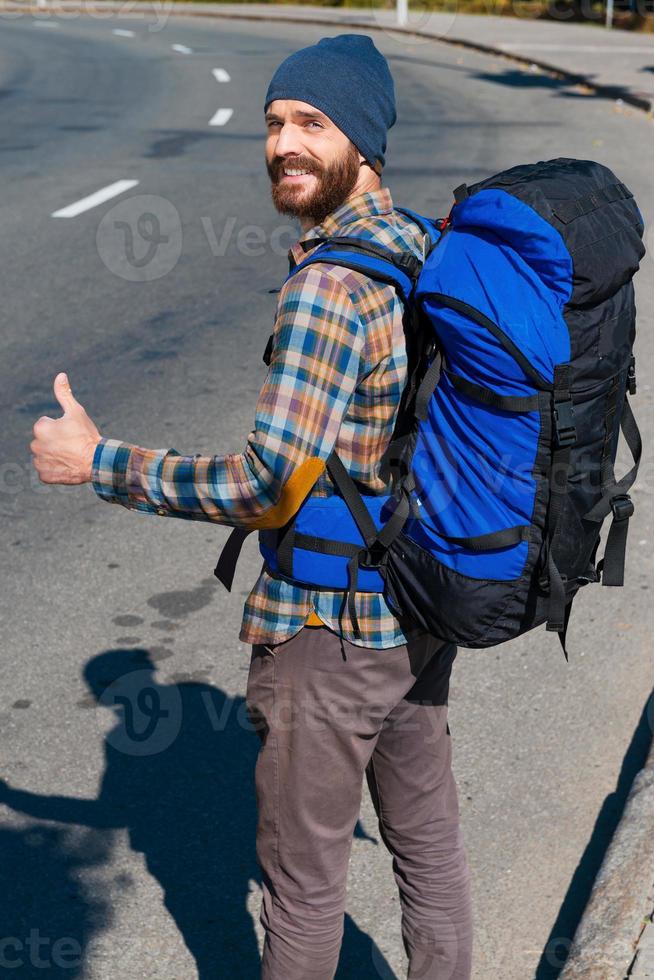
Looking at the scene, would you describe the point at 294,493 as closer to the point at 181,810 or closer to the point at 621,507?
the point at 621,507

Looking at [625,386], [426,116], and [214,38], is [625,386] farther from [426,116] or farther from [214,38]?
[214,38]

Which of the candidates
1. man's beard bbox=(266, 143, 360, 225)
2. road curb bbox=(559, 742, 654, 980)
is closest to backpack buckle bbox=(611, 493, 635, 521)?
man's beard bbox=(266, 143, 360, 225)

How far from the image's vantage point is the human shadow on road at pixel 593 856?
10.6 ft

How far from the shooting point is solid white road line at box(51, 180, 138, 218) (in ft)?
35.0

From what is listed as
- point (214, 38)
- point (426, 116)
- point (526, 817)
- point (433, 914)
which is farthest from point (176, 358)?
point (214, 38)

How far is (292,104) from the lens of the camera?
2.38 m

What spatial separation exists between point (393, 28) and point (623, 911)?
28.6m

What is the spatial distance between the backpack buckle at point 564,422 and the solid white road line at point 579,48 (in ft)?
77.8

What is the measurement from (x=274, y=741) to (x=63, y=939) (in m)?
1.06

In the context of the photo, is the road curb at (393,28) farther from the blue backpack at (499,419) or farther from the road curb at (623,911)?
the blue backpack at (499,419)

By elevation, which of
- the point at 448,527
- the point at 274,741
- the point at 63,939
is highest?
the point at 448,527

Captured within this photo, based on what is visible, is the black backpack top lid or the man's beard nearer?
the black backpack top lid

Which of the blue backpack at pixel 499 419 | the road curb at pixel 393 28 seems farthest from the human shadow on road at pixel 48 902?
the road curb at pixel 393 28

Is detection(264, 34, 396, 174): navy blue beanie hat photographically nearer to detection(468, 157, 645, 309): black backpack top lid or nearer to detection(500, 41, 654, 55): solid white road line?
detection(468, 157, 645, 309): black backpack top lid
